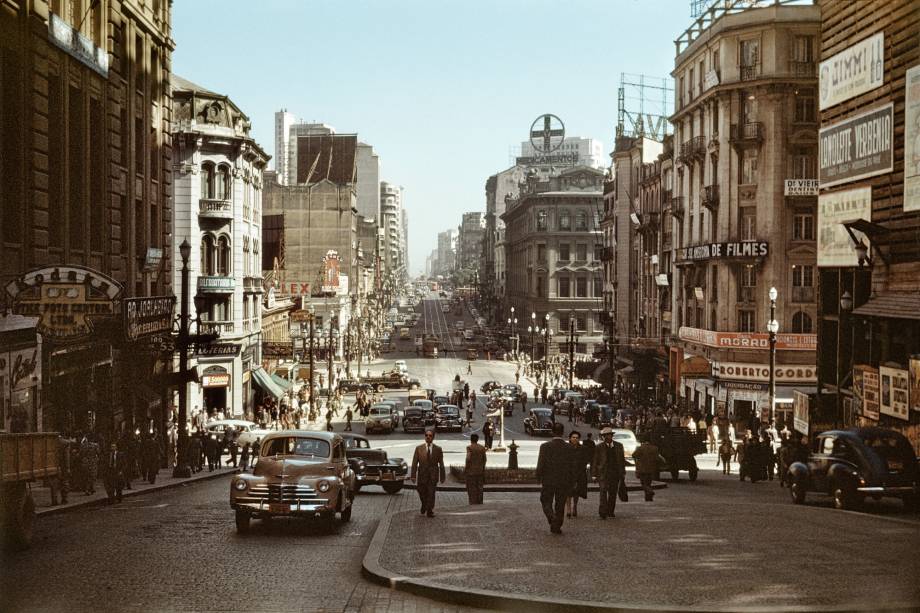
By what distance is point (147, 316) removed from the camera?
112 ft

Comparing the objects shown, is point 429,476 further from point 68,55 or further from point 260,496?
point 68,55

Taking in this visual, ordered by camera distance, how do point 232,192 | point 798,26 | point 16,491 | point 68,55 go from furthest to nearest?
1. point 232,192
2. point 798,26
3. point 68,55
4. point 16,491

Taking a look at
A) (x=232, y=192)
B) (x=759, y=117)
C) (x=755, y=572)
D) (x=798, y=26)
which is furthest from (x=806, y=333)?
(x=755, y=572)

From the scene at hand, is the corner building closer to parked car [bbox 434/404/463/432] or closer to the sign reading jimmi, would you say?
parked car [bbox 434/404/463/432]

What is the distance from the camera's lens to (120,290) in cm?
2958

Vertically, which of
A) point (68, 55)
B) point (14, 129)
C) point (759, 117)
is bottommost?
point (14, 129)

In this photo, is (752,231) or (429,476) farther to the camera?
(752,231)

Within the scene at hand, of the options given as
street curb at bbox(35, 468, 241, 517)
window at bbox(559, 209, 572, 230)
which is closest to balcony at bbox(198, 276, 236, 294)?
street curb at bbox(35, 468, 241, 517)

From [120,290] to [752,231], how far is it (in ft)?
132

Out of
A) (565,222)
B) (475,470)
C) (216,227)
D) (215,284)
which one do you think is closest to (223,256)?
(216,227)

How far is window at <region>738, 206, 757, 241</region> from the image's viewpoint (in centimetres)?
6027

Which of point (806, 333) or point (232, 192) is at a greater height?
point (232, 192)

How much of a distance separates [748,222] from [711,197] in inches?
115

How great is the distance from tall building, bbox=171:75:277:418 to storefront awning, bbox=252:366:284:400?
201mm
